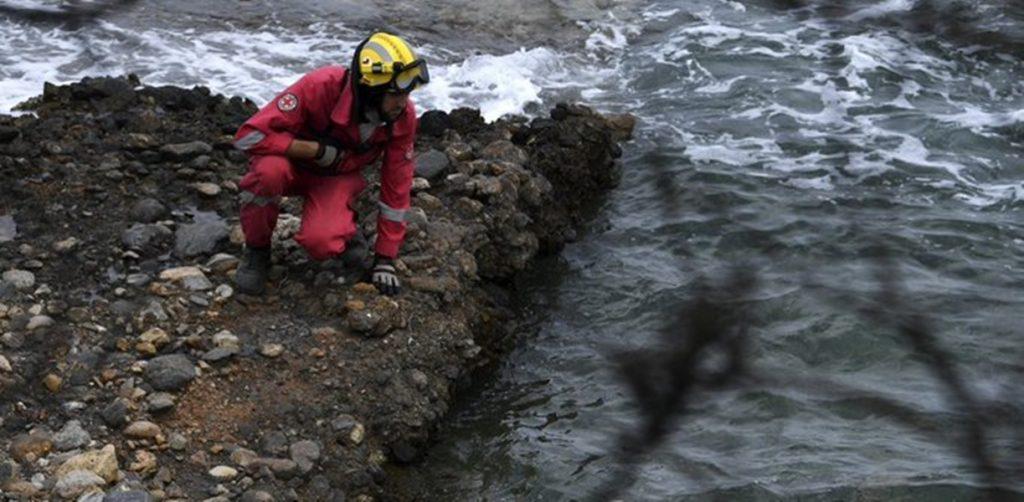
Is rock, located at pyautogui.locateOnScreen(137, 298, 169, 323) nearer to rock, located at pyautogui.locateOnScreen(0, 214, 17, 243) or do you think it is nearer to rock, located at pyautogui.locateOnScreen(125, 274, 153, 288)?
rock, located at pyautogui.locateOnScreen(125, 274, 153, 288)

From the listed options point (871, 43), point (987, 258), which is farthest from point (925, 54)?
point (987, 258)

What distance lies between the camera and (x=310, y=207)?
6.50m

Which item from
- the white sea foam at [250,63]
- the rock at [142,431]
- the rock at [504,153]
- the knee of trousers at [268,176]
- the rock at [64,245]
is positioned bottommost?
the white sea foam at [250,63]

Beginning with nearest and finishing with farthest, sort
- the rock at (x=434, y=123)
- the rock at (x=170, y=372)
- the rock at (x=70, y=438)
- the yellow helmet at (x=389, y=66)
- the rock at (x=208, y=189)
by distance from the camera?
the rock at (x=70, y=438)
the rock at (x=170, y=372)
the yellow helmet at (x=389, y=66)
the rock at (x=208, y=189)
the rock at (x=434, y=123)

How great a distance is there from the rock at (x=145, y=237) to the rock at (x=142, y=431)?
1525 mm

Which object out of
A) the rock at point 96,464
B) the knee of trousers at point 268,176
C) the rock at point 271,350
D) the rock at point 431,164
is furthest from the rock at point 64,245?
the rock at point 431,164

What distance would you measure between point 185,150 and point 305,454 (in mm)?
2830

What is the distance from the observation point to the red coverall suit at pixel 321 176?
19.8ft

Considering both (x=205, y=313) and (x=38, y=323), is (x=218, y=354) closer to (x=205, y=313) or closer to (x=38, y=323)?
(x=205, y=313)

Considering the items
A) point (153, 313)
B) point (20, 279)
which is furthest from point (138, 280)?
point (20, 279)

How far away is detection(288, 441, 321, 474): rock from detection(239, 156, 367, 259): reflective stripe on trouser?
1249 mm

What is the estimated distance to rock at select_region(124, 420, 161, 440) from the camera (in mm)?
5324

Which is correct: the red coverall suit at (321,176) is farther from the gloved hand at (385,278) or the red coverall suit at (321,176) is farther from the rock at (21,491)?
the rock at (21,491)

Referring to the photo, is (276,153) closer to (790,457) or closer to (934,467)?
(790,457)
